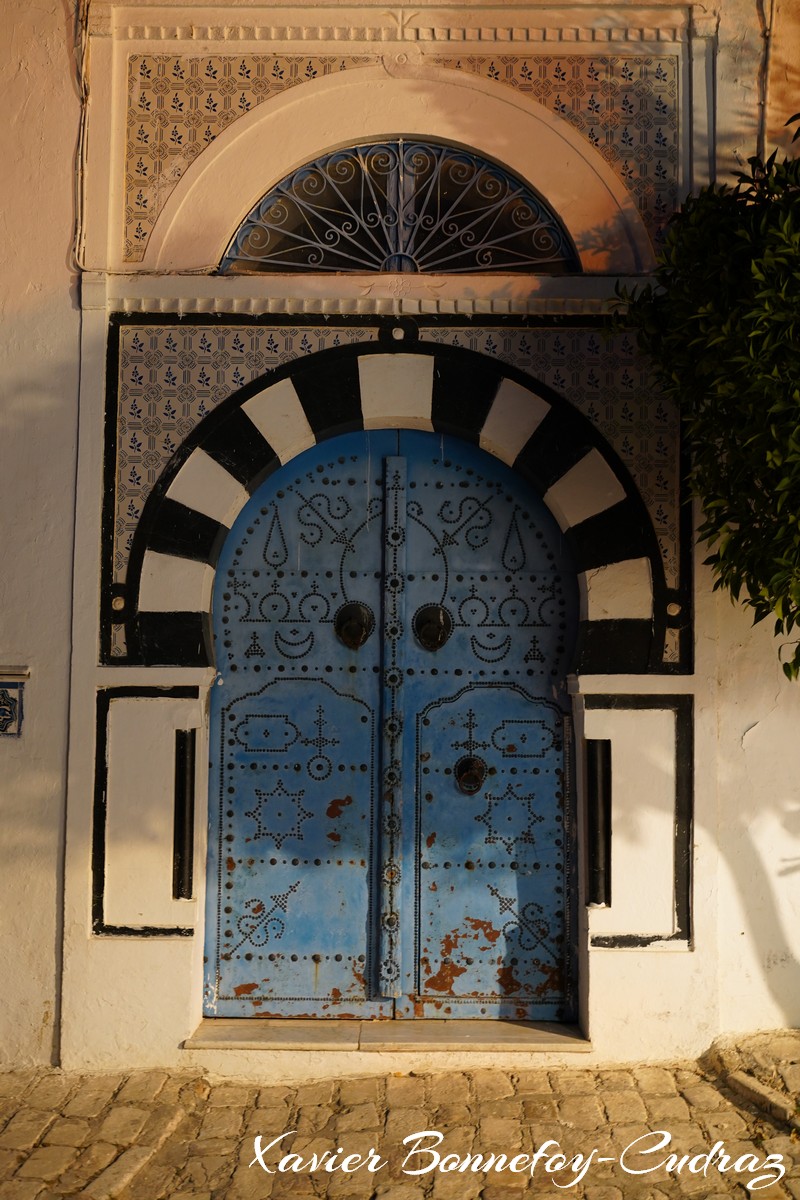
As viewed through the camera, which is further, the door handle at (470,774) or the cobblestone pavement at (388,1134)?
the door handle at (470,774)

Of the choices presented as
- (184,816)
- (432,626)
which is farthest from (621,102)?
(184,816)

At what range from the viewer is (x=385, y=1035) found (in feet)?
13.2

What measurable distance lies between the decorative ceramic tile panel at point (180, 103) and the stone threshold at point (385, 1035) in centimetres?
296

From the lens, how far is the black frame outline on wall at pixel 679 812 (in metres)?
4.02

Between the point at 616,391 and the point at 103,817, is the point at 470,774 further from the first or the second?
the point at 616,391

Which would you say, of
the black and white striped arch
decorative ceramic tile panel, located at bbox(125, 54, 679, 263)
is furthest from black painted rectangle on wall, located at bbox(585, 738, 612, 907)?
decorative ceramic tile panel, located at bbox(125, 54, 679, 263)

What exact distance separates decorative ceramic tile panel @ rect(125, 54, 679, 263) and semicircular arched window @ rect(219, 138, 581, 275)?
0.22 metres

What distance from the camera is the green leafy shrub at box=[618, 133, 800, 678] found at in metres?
3.31

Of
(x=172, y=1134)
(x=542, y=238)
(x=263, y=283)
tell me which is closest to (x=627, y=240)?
(x=542, y=238)

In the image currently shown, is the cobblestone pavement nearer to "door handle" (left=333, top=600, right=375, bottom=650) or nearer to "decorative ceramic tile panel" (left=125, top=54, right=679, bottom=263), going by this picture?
"door handle" (left=333, top=600, right=375, bottom=650)

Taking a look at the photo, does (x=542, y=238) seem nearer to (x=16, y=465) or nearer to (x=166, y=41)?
(x=166, y=41)

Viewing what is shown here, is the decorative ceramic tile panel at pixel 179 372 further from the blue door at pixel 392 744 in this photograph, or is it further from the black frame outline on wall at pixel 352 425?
the blue door at pixel 392 744

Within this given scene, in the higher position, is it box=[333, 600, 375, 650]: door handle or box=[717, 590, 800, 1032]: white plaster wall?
box=[333, 600, 375, 650]: door handle

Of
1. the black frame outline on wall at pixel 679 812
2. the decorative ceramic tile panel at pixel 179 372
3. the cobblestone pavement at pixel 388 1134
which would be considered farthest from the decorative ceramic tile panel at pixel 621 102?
the cobblestone pavement at pixel 388 1134
